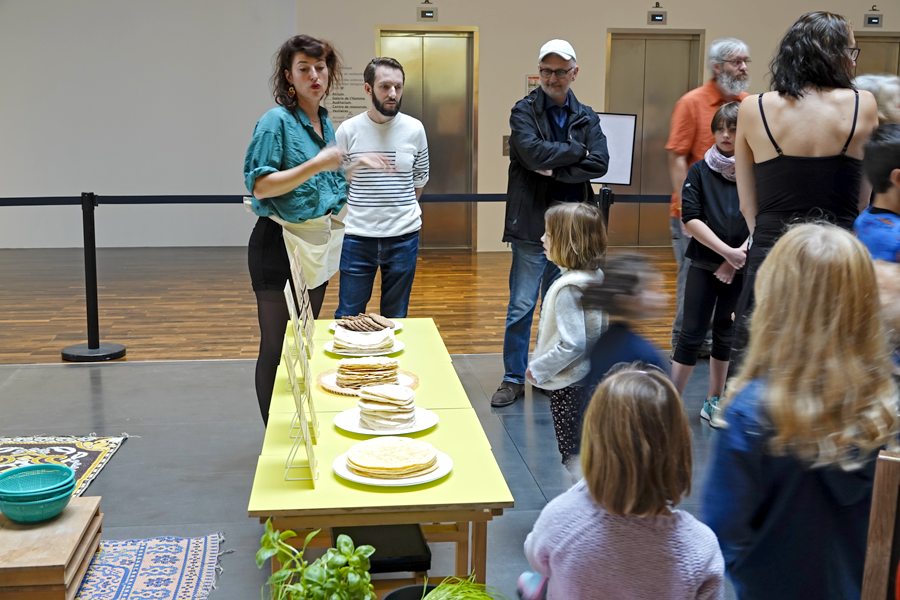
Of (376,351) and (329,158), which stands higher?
(329,158)

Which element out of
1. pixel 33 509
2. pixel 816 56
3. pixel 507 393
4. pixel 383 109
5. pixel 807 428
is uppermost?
pixel 816 56

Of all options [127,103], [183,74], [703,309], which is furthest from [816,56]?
[127,103]

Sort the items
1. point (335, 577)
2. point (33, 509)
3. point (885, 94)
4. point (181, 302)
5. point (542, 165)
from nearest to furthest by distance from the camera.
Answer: point (335, 577)
point (33, 509)
point (885, 94)
point (542, 165)
point (181, 302)

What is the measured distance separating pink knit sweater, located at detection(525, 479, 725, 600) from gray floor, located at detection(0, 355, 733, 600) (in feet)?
3.75

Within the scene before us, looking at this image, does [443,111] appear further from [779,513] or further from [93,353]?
[779,513]

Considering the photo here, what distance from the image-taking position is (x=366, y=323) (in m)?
2.92

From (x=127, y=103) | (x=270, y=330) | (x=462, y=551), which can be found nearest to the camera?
(x=462, y=551)

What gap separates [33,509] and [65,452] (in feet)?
3.66

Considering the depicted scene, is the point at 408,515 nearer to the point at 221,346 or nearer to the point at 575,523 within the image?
the point at 575,523

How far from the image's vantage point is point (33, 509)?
237 centimetres

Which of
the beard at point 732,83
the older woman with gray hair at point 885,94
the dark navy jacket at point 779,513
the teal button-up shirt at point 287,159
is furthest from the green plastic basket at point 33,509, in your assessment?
the beard at point 732,83

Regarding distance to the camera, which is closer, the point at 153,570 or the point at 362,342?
the point at 153,570

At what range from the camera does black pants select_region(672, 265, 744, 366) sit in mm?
3613

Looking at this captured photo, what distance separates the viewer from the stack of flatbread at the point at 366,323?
2891mm
